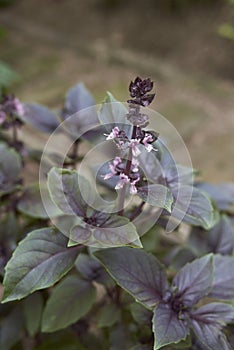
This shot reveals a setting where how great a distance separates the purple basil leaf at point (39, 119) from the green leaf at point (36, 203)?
14 cm

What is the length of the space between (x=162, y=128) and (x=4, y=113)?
102 centimetres

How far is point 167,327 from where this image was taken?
0.83m

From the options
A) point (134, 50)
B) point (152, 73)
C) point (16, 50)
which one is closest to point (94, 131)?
point (152, 73)

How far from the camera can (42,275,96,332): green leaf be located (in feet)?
3.28

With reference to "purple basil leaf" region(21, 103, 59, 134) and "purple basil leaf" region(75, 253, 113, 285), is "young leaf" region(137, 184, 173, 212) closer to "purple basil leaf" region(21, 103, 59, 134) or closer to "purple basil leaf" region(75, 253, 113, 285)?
"purple basil leaf" region(75, 253, 113, 285)

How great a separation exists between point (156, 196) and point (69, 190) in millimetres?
176

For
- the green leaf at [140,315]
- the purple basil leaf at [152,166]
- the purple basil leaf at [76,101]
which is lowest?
the green leaf at [140,315]

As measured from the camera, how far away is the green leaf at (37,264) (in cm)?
83

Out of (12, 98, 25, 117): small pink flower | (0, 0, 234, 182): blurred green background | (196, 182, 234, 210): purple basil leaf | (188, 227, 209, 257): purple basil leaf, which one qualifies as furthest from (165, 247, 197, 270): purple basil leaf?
(0, 0, 234, 182): blurred green background

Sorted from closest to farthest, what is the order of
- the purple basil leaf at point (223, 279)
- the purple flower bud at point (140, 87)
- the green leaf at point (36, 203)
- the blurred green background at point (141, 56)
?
the purple flower bud at point (140, 87), the purple basil leaf at point (223, 279), the green leaf at point (36, 203), the blurred green background at point (141, 56)

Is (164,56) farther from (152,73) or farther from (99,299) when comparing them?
(99,299)

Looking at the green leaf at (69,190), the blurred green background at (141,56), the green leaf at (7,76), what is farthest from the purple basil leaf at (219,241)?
the green leaf at (7,76)

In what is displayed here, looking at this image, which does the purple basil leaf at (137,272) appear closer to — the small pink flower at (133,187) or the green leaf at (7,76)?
the small pink flower at (133,187)

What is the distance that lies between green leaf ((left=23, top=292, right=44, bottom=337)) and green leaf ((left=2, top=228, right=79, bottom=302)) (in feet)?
0.90
